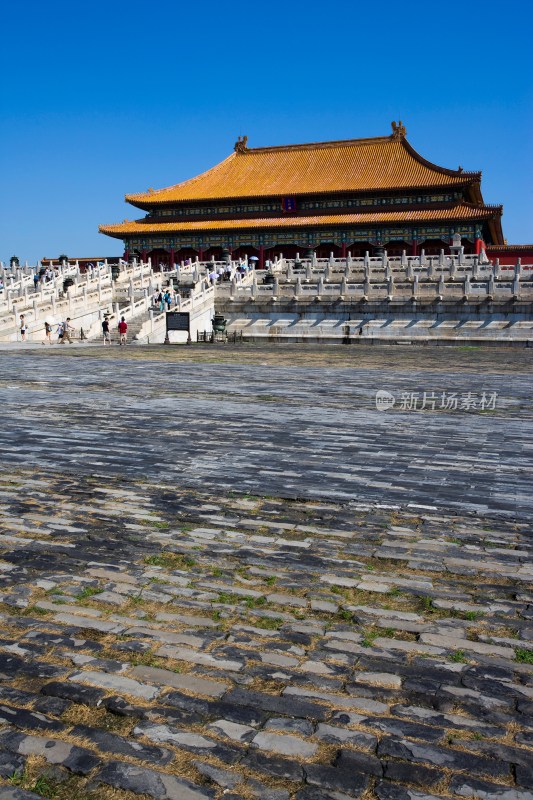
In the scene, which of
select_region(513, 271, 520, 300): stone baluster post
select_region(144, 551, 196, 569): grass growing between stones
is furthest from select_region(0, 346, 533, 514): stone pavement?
select_region(513, 271, 520, 300): stone baluster post

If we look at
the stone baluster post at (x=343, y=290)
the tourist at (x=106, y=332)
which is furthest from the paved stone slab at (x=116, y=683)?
the stone baluster post at (x=343, y=290)

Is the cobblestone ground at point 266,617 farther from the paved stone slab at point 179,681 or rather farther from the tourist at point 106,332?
the tourist at point 106,332

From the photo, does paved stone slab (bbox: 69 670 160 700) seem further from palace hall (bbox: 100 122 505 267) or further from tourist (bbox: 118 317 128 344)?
palace hall (bbox: 100 122 505 267)

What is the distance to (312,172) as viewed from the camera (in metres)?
53.7

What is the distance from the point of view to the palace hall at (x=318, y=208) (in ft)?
154

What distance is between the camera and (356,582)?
3.88 m

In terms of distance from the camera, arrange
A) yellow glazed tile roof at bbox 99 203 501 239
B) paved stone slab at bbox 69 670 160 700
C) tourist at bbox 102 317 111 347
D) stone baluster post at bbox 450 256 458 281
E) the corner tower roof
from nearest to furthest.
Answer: paved stone slab at bbox 69 670 160 700, tourist at bbox 102 317 111 347, stone baluster post at bbox 450 256 458 281, yellow glazed tile roof at bbox 99 203 501 239, the corner tower roof

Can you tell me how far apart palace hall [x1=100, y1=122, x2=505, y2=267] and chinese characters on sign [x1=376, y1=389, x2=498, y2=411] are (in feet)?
119

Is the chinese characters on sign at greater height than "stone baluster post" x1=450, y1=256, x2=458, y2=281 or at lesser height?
lesser

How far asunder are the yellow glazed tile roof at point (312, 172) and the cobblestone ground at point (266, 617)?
44.5 meters

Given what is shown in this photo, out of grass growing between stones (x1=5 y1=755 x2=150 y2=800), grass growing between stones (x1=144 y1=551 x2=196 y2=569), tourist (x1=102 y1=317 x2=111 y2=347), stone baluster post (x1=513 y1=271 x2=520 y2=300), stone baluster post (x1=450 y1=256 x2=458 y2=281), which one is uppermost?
stone baluster post (x1=450 y1=256 x2=458 y2=281)

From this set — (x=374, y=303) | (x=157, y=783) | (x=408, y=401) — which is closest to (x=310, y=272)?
(x=374, y=303)

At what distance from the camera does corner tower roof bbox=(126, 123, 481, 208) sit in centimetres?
4919

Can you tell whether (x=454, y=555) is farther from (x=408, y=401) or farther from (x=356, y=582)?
(x=408, y=401)
